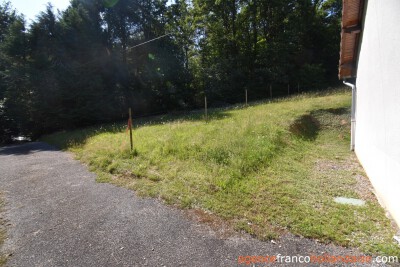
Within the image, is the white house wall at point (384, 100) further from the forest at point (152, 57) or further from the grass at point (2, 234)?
the forest at point (152, 57)

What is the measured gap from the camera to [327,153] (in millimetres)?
6609

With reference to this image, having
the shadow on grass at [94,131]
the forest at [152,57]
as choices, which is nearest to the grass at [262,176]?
the shadow on grass at [94,131]

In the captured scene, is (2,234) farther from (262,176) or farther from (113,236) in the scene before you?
(262,176)

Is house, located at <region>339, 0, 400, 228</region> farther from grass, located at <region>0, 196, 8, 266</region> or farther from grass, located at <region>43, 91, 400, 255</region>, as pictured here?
grass, located at <region>0, 196, 8, 266</region>

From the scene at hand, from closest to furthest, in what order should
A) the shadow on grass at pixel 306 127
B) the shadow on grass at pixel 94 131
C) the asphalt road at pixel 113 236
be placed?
1. the asphalt road at pixel 113 236
2. the shadow on grass at pixel 306 127
3. the shadow on grass at pixel 94 131

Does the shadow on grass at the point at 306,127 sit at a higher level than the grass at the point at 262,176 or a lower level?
higher

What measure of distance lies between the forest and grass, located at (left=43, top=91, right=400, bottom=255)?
8982mm

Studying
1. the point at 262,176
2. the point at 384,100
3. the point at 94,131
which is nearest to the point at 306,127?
the point at 262,176

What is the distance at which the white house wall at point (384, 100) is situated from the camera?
319 centimetres

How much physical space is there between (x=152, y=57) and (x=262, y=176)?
17586 mm

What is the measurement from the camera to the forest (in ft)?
50.2

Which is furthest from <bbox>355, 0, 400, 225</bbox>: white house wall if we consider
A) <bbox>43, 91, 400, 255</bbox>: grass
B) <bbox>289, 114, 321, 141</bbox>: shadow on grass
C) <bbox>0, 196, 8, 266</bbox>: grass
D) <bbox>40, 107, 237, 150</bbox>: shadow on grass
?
<bbox>40, 107, 237, 150</bbox>: shadow on grass

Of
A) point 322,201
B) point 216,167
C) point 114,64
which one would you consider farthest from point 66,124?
point 322,201

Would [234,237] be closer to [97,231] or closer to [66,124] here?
[97,231]
